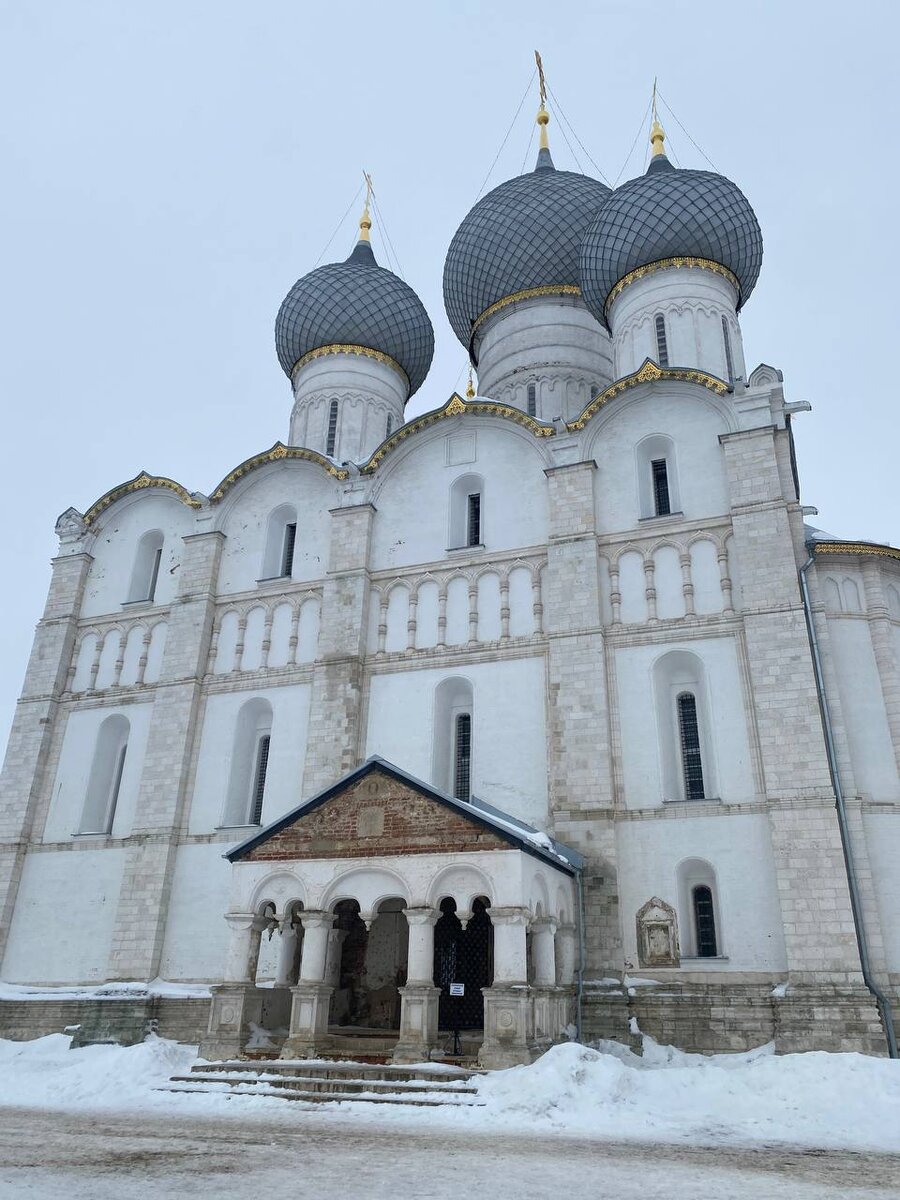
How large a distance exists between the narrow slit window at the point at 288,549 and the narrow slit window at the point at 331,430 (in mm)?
3339

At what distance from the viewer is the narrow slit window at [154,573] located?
18.6 meters

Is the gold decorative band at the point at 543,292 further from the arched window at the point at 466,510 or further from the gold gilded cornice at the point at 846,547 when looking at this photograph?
the gold gilded cornice at the point at 846,547

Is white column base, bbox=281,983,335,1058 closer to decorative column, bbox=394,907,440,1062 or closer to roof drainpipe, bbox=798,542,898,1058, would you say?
decorative column, bbox=394,907,440,1062

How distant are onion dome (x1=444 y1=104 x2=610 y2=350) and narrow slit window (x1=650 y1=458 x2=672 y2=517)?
7281 mm

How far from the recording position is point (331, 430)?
21.2 m

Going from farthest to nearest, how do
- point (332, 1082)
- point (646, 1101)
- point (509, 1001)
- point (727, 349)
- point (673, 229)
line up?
point (673, 229)
point (727, 349)
point (509, 1001)
point (332, 1082)
point (646, 1101)

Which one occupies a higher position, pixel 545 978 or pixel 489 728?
pixel 489 728

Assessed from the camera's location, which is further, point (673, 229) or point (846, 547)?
point (673, 229)

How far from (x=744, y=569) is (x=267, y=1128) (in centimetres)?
963

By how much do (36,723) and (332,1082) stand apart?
10882 mm

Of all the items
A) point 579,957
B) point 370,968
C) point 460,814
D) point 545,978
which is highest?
point 460,814

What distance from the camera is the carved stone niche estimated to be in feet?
40.2

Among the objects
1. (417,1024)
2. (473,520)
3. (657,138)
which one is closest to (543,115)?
(657,138)

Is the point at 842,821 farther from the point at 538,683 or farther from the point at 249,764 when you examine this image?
the point at 249,764
